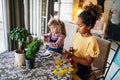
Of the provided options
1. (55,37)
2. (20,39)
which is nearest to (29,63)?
(20,39)

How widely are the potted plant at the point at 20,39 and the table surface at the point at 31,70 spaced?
55mm

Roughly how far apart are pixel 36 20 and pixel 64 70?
6.87ft

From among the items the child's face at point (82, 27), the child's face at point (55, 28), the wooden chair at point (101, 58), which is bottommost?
the wooden chair at point (101, 58)

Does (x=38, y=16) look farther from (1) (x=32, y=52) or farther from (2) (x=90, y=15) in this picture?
(1) (x=32, y=52)

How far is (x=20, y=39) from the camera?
1.29m

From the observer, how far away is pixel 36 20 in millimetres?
3248

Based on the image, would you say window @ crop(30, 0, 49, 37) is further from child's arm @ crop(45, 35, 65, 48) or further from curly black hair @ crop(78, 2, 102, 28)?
curly black hair @ crop(78, 2, 102, 28)

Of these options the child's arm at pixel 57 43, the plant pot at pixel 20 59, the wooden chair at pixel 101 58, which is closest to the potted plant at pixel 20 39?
the plant pot at pixel 20 59

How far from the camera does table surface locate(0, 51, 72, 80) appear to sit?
1204mm

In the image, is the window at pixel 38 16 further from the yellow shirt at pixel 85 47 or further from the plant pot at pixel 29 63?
the plant pot at pixel 29 63

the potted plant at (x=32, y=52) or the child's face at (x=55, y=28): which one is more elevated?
the child's face at (x=55, y=28)

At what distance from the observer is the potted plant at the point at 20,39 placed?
127 cm

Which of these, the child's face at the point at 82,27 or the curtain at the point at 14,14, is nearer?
the child's face at the point at 82,27

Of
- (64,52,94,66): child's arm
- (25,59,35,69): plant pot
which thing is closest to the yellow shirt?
(64,52,94,66): child's arm
